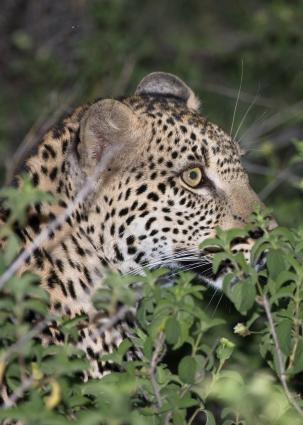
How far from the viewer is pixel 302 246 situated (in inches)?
229

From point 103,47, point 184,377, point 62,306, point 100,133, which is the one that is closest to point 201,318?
point 184,377

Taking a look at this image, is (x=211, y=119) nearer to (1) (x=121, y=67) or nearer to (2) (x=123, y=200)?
(1) (x=121, y=67)

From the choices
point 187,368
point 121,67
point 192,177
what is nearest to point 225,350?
point 187,368

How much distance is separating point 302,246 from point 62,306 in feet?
5.00

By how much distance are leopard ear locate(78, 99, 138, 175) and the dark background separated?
4.19 m

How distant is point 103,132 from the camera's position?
6.83 metres

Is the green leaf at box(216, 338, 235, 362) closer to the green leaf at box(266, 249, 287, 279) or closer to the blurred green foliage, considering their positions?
the blurred green foliage

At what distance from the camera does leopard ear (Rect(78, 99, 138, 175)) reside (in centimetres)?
672

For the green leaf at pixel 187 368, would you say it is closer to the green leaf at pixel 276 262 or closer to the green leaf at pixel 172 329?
the green leaf at pixel 172 329

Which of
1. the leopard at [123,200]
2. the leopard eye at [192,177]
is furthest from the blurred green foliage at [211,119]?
the leopard eye at [192,177]

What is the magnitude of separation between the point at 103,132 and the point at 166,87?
1.49 meters

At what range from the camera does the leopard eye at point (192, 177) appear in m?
7.02

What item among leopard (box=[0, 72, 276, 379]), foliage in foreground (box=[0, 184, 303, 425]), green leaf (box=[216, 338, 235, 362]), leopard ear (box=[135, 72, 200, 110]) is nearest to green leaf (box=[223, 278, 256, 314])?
foliage in foreground (box=[0, 184, 303, 425])

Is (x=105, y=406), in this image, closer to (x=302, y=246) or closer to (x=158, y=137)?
(x=302, y=246)
